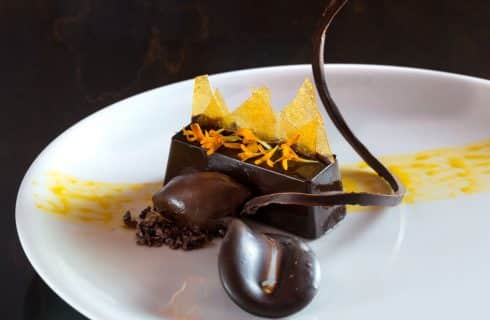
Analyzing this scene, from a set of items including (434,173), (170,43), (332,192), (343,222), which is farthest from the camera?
(170,43)

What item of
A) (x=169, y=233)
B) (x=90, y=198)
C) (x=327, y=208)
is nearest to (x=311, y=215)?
(x=327, y=208)

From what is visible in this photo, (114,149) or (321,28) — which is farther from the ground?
(321,28)

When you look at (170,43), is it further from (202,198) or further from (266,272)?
(266,272)

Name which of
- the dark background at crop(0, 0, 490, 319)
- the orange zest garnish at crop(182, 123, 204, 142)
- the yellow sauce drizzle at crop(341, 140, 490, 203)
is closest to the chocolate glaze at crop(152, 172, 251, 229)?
the orange zest garnish at crop(182, 123, 204, 142)

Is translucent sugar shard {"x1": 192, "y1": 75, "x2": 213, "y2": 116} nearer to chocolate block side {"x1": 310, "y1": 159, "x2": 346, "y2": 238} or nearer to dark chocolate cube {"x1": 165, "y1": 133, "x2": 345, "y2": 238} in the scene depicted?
dark chocolate cube {"x1": 165, "y1": 133, "x2": 345, "y2": 238}

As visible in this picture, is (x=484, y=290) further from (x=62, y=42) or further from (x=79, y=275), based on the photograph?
(x=62, y=42)

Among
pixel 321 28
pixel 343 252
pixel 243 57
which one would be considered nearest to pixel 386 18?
pixel 243 57
